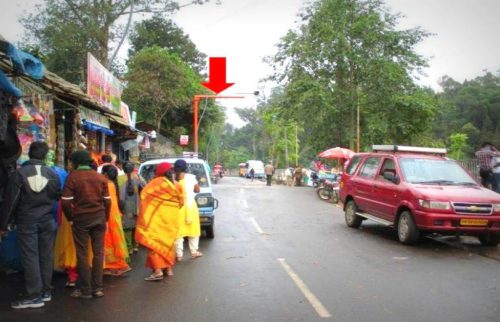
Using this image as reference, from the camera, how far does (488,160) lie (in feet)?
46.8

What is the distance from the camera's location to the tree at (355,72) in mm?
29969

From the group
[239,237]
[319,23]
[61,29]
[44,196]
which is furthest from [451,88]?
[44,196]

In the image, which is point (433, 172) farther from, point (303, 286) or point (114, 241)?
point (114, 241)

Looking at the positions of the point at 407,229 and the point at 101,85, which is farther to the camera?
the point at 101,85

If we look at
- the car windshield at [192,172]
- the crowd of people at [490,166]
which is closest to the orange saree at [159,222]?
the car windshield at [192,172]

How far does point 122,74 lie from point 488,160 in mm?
27061

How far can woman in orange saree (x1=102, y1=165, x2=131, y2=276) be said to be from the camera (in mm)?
7117

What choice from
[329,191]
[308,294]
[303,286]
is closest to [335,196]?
[329,191]

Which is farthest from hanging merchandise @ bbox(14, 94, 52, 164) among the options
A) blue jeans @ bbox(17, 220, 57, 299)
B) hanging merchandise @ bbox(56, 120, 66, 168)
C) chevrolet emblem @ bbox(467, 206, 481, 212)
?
chevrolet emblem @ bbox(467, 206, 481, 212)

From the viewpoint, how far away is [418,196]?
32.2ft

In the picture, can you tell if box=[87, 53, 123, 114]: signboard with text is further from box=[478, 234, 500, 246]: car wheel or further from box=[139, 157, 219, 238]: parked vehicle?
box=[478, 234, 500, 246]: car wheel

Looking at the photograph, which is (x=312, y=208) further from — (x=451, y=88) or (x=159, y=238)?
(x=451, y=88)

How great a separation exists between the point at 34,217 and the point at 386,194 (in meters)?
7.68

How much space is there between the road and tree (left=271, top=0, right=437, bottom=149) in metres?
20.5
